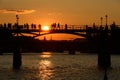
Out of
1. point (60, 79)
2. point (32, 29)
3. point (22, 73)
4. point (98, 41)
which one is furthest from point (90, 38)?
point (60, 79)

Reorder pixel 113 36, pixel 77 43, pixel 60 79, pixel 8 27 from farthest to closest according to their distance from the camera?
1. pixel 77 43
2. pixel 113 36
3. pixel 8 27
4. pixel 60 79

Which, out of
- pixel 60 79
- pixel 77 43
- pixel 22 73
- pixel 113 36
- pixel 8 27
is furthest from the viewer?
pixel 77 43

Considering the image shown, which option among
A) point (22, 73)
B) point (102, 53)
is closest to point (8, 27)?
point (22, 73)

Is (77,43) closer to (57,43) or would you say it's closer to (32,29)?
(57,43)

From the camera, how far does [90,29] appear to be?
439 feet

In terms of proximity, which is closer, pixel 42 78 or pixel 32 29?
pixel 42 78

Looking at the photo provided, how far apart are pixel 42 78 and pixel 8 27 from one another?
25688 millimetres

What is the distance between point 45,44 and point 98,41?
23568 millimetres

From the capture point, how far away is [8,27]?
133 m

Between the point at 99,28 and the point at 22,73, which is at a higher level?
the point at 99,28

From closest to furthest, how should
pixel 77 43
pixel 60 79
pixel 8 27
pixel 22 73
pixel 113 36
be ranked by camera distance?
pixel 60 79, pixel 22 73, pixel 8 27, pixel 113 36, pixel 77 43

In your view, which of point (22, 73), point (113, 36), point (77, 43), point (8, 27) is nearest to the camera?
point (22, 73)

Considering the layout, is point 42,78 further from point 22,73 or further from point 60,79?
point 22,73

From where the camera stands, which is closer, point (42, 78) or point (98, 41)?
point (42, 78)
